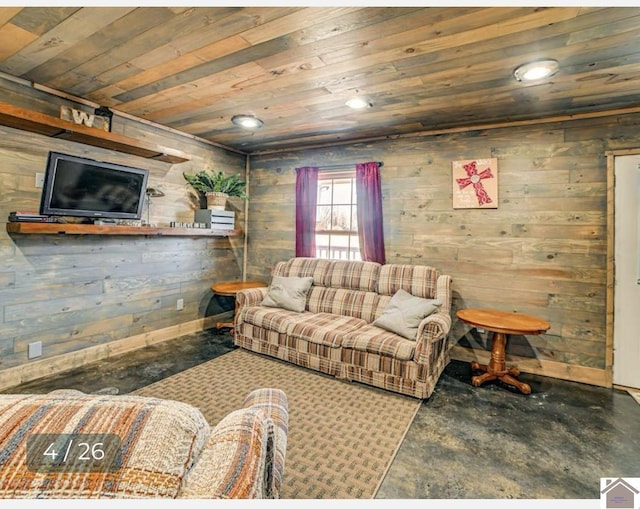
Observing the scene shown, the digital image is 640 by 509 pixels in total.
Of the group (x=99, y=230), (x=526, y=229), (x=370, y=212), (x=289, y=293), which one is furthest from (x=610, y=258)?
(x=99, y=230)

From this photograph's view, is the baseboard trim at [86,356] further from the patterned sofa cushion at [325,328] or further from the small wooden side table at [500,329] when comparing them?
the small wooden side table at [500,329]

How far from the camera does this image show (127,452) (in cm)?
59

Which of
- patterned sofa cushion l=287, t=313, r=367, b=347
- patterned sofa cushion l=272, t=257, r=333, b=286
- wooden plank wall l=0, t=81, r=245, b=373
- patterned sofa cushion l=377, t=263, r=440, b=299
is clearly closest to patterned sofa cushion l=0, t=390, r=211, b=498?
patterned sofa cushion l=287, t=313, r=367, b=347

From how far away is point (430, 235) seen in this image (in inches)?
144

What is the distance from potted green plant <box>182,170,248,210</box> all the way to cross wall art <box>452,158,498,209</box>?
2.59 meters

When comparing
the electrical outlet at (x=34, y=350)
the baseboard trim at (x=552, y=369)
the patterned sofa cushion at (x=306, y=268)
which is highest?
the patterned sofa cushion at (x=306, y=268)

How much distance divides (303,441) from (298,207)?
2942 mm

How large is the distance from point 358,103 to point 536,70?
1286 millimetres

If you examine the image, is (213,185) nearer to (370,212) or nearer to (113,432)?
(370,212)

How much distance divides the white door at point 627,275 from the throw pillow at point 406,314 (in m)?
1.53

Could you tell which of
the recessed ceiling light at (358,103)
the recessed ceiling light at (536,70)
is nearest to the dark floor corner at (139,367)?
the recessed ceiling light at (358,103)

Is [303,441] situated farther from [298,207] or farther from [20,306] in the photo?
[298,207]

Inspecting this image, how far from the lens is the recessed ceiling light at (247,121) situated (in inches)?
130

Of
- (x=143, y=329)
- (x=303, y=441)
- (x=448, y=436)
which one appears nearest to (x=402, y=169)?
(x=448, y=436)
